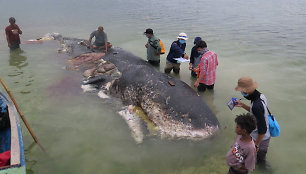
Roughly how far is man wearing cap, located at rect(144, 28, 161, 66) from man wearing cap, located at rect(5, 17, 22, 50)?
24.2 ft

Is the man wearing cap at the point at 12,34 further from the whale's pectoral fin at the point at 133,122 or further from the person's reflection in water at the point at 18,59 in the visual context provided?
the whale's pectoral fin at the point at 133,122

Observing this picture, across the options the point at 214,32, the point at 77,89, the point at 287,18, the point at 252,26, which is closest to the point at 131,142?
the point at 77,89

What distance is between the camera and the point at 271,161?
439 centimetres

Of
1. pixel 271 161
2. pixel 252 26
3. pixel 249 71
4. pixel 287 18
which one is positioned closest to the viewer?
pixel 271 161

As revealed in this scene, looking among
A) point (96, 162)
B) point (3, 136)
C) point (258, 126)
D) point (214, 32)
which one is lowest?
point (96, 162)

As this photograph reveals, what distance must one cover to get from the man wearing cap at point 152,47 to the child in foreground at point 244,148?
17.4 ft

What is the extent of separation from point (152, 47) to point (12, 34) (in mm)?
8096

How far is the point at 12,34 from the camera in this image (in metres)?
11.4

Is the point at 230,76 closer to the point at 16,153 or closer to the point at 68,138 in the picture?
the point at 68,138

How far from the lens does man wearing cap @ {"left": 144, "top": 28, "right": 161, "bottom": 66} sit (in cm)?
761

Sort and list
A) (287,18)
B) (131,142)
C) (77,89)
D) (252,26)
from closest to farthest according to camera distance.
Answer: (131,142), (77,89), (252,26), (287,18)

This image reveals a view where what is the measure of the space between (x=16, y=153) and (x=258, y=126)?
12.0ft

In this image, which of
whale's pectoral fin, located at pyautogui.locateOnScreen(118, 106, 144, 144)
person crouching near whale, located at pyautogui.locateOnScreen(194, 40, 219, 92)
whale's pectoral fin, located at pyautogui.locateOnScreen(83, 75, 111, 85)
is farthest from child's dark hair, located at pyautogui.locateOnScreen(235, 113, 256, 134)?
whale's pectoral fin, located at pyautogui.locateOnScreen(83, 75, 111, 85)

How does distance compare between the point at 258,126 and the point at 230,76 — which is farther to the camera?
the point at 230,76
